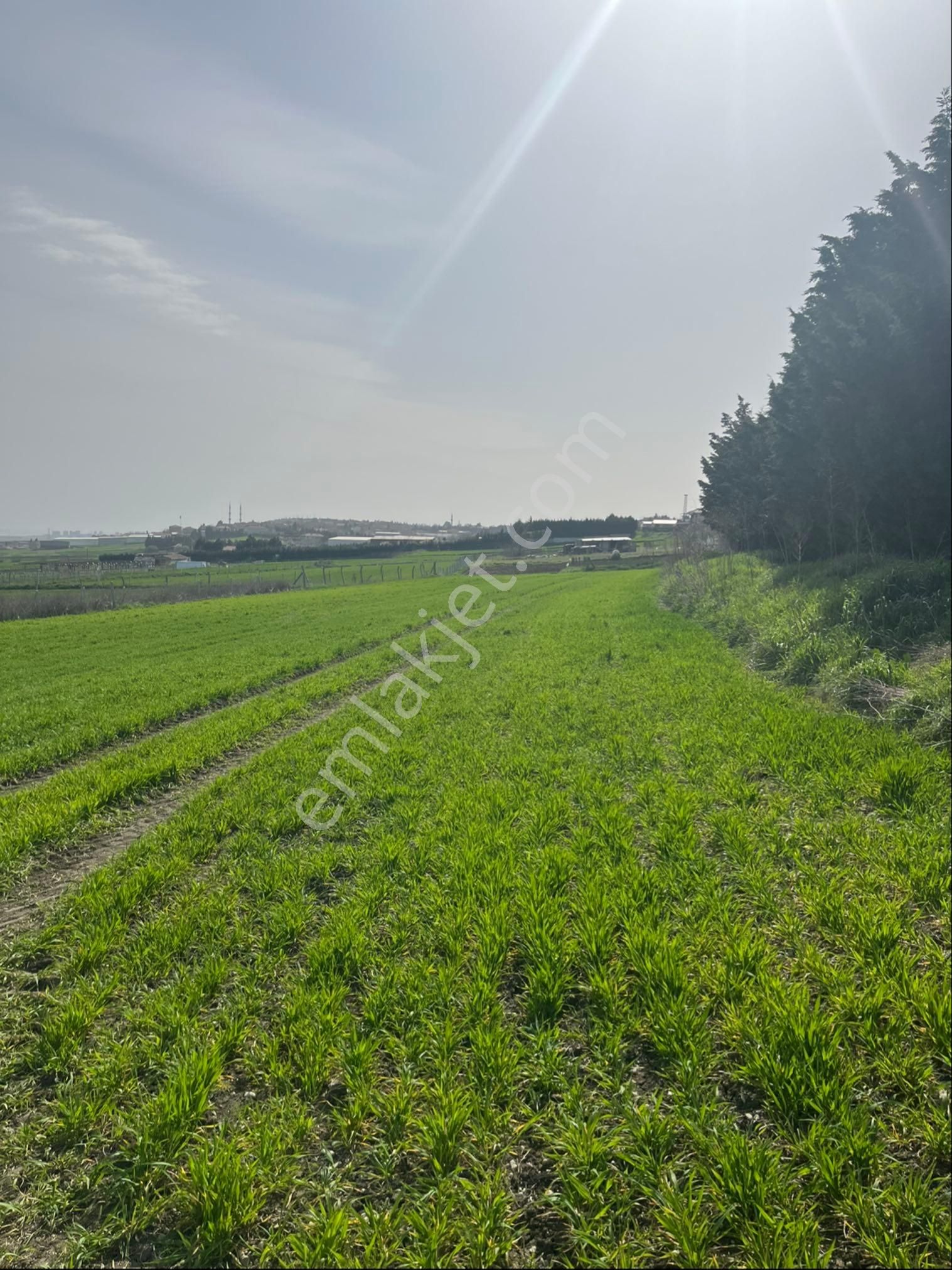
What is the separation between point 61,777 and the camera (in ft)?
25.7

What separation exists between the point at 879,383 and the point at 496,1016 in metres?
14.8

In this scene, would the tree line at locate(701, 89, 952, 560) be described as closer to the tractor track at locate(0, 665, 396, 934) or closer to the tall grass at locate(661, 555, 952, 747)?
the tall grass at locate(661, 555, 952, 747)

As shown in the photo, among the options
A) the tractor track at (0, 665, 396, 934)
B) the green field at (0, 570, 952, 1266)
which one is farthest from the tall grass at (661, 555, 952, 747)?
the tractor track at (0, 665, 396, 934)

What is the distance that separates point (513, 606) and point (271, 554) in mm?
67674

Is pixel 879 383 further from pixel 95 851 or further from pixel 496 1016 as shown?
pixel 95 851

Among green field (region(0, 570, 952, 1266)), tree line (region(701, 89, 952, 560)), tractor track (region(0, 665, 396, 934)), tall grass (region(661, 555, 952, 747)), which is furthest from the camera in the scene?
tree line (region(701, 89, 952, 560))

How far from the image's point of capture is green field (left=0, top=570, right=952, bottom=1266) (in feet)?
7.86

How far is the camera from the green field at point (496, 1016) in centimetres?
240

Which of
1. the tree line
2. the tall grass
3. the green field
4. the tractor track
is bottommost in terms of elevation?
the tractor track

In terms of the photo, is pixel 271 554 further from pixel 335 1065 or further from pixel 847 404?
pixel 335 1065

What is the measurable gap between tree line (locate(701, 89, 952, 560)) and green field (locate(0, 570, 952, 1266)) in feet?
27.8

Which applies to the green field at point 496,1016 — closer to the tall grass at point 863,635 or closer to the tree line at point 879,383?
the tall grass at point 863,635

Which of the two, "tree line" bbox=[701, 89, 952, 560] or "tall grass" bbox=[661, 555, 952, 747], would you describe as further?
"tree line" bbox=[701, 89, 952, 560]

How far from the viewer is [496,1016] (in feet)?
11.3
